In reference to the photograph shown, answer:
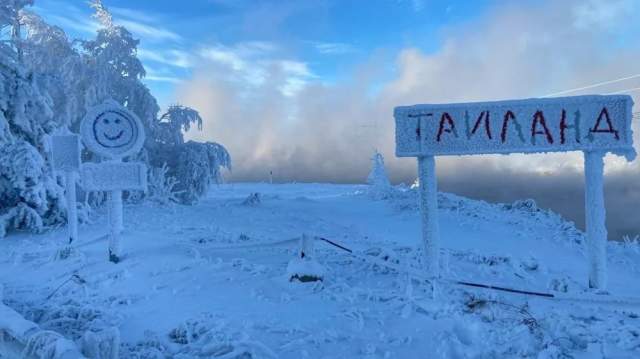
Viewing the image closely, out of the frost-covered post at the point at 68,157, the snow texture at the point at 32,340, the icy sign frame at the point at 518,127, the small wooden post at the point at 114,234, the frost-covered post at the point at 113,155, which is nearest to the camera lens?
the snow texture at the point at 32,340

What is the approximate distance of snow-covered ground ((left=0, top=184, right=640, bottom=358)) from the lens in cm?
537

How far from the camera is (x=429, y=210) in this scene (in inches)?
309

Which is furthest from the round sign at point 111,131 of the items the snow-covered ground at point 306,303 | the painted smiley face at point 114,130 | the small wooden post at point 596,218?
the small wooden post at point 596,218

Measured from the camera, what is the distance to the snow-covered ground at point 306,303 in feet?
17.6

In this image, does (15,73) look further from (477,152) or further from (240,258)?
(477,152)

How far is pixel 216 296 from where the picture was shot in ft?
23.7

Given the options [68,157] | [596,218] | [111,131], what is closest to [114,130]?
[111,131]

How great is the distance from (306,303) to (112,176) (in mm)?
5636

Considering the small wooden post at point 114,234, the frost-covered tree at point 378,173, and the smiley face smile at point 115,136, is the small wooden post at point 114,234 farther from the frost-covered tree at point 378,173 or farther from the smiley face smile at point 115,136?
the frost-covered tree at point 378,173

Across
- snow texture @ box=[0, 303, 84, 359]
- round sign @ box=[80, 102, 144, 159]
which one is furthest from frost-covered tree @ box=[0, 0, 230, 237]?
snow texture @ box=[0, 303, 84, 359]

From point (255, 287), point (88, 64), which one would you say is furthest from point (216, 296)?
point (88, 64)

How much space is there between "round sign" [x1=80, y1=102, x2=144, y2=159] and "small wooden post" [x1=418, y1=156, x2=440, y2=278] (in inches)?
248

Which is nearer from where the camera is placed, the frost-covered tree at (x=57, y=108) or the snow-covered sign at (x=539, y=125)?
the snow-covered sign at (x=539, y=125)

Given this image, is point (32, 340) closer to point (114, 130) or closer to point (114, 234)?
point (114, 234)
